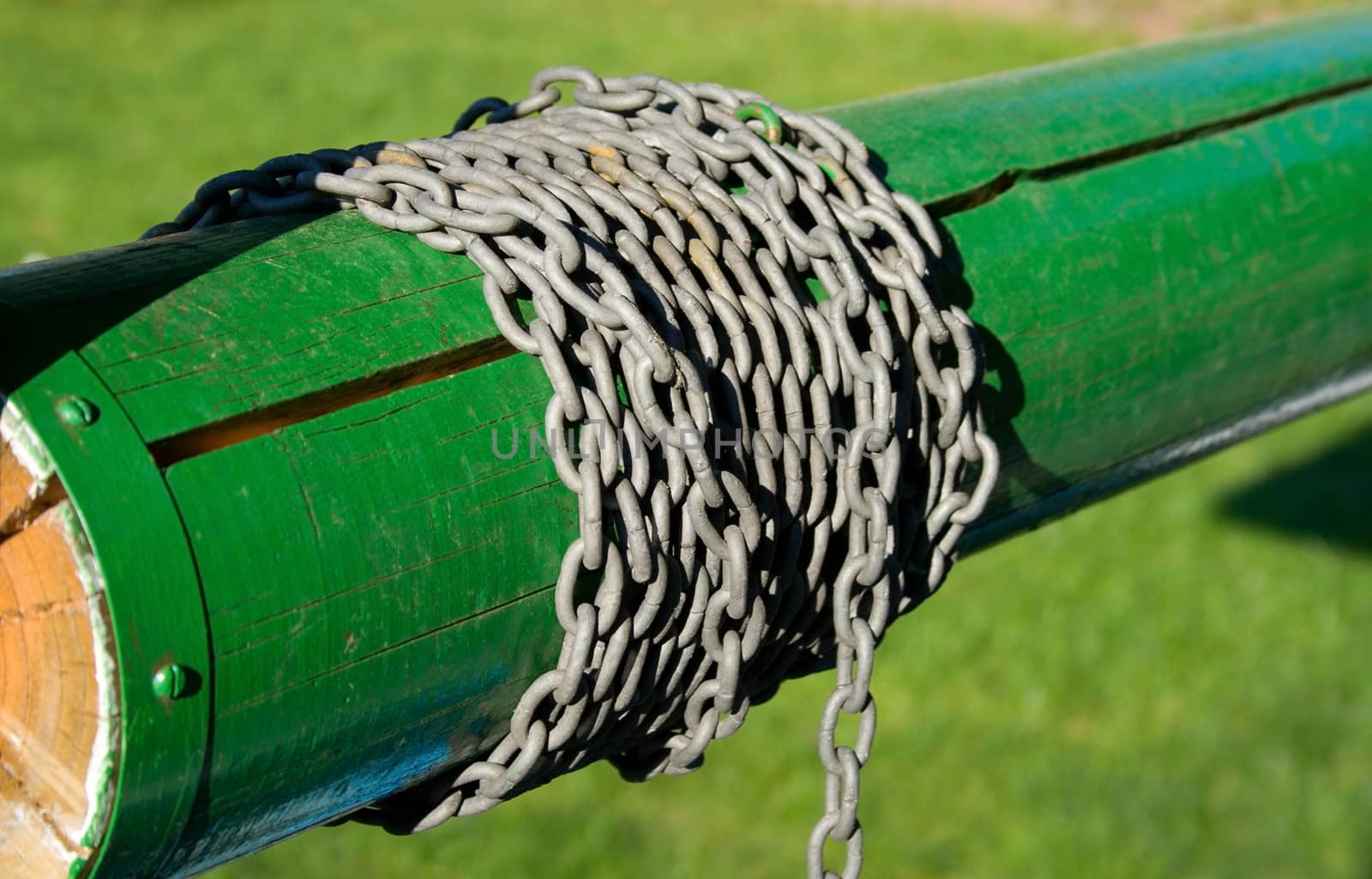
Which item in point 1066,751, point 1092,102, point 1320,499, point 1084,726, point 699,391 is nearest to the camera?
point 699,391

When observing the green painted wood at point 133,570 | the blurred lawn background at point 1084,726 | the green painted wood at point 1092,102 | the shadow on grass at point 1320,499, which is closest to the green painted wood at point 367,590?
the green painted wood at point 133,570

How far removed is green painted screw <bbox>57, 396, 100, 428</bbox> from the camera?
0.95m

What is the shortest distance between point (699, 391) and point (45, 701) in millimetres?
498

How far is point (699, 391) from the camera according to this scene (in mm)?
1153

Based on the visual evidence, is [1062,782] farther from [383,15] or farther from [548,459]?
[383,15]

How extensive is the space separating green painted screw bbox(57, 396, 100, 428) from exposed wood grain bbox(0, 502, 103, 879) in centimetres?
5

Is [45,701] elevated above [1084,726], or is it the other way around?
[45,701]

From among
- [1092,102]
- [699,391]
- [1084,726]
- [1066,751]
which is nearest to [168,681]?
[699,391]

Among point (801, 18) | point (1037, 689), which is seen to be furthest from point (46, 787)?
point (801, 18)

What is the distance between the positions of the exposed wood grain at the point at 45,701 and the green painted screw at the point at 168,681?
46 millimetres

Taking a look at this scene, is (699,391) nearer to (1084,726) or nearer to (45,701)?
(45,701)

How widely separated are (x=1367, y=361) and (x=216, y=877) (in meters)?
3.01

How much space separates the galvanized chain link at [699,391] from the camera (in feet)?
3.70

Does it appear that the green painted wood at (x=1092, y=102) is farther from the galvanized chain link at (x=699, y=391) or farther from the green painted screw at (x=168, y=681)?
the green painted screw at (x=168, y=681)
